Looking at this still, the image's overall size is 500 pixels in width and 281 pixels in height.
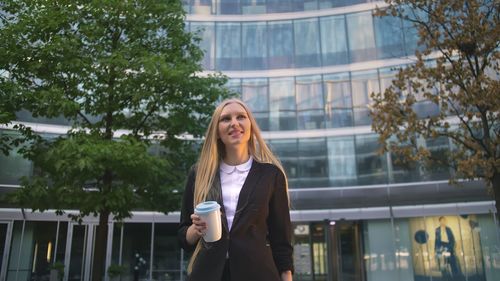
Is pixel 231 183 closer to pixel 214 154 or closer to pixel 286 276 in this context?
pixel 214 154

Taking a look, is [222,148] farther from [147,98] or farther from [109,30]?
[109,30]

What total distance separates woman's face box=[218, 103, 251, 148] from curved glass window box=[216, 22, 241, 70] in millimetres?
24083

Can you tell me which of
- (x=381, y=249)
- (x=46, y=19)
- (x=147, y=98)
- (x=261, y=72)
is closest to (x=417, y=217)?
(x=381, y=249)

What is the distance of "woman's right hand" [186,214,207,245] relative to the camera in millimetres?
2172

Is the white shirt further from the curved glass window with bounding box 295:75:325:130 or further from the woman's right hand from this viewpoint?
the curved glass window with bounding box 295:75:325:130

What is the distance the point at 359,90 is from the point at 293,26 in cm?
530

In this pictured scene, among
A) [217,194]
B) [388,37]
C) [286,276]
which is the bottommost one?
[286,276]

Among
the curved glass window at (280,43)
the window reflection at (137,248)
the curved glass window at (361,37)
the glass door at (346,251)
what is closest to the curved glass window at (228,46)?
the curved glass window at (280,43)

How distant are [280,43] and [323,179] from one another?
806 cm

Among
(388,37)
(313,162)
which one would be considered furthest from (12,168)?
(388,37)

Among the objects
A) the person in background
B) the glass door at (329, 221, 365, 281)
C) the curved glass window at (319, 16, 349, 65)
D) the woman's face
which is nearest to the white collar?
the woman's face

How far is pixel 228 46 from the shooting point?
26.7 metres

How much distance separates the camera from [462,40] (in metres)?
11.9

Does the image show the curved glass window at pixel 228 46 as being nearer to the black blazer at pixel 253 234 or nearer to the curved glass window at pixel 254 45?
the curved glass window at pixel 254 45
